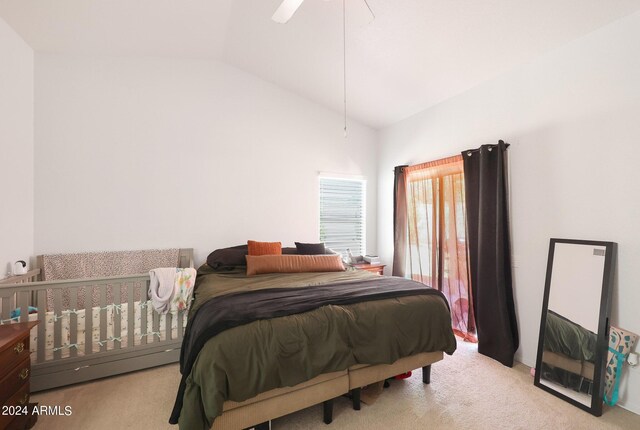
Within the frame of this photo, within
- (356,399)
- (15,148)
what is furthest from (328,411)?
(15,148)

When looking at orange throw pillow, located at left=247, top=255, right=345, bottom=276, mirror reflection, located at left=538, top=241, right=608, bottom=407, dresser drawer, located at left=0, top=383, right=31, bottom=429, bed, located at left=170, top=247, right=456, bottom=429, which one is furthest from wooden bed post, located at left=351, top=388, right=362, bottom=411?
dresser drawer, located at left=0, top=383, right=31, bottom=429

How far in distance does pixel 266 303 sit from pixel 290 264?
1.19 meters

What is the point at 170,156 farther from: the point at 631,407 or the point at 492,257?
the point at 631,407

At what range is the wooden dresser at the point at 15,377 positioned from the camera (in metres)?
1.52

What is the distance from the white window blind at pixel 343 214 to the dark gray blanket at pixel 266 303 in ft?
5.84

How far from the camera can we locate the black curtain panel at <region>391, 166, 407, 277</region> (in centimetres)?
390

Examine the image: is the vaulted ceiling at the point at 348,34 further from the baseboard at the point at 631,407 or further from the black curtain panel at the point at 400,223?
the baseboard at the point at 631,407

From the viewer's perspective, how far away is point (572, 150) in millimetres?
2283

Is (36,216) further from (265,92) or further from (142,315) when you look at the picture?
(265,92)

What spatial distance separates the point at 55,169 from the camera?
2.78m

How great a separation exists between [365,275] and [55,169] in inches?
129

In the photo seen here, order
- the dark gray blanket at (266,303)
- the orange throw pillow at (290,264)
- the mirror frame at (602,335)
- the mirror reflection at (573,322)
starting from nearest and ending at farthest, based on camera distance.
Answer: the dark gray blanket at (266,303) < the mirror frame at (602,335) < the mirror reflection at (573,322) < the orange throw pillow at (290,264)

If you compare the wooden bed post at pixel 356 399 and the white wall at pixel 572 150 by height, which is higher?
the white wall at pixel 572 150

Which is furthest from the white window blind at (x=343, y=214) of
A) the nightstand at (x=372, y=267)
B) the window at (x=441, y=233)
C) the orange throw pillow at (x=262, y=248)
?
the orange throw pillow at (x=262, y=248)
